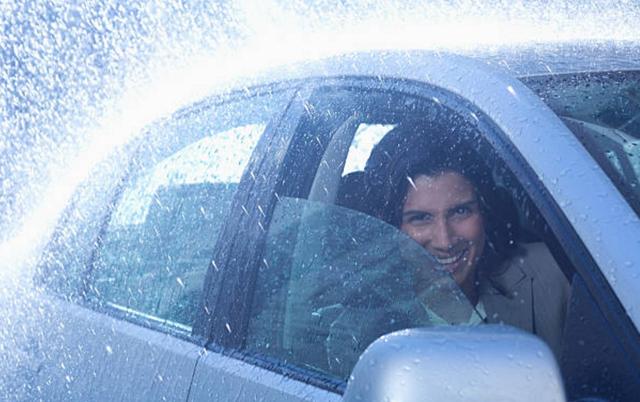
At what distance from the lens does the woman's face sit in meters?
2.39

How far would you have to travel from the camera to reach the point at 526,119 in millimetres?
2162

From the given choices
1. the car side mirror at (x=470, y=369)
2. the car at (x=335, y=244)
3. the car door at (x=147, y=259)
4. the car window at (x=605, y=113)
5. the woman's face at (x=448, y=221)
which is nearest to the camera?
the car side mirror at (x=470, y=369)

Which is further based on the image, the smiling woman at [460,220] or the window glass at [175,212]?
the window glass at [175,212]

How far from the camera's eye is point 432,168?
2445mm

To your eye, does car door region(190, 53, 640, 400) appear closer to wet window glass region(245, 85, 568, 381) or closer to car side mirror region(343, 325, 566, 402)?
wet window glass region(245, 85, 568, 381)

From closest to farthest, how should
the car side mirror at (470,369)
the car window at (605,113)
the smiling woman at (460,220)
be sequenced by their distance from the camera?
the car side mirror at (470,369)
the car window at (605,113)
the smiling woman at (460,220)

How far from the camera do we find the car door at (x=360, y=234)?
6.36 feet

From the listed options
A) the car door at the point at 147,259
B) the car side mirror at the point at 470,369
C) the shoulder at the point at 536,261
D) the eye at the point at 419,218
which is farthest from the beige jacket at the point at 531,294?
the car door at the point at 147,259

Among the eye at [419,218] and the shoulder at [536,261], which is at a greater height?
the eye at [419,218]

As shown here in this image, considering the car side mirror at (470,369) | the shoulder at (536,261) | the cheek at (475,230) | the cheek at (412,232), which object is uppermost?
the cheek at (475,230)

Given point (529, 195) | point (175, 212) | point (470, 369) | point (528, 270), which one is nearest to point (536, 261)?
point (528, 270)

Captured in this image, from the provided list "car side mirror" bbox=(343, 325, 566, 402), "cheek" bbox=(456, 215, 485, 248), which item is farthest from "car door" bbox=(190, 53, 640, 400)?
"car side mirror" bbox=(343, 325, 566, 402)

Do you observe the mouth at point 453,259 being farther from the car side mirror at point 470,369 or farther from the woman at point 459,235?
the car side mirror at point 470,369

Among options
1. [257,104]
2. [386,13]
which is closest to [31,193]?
[386,13]
